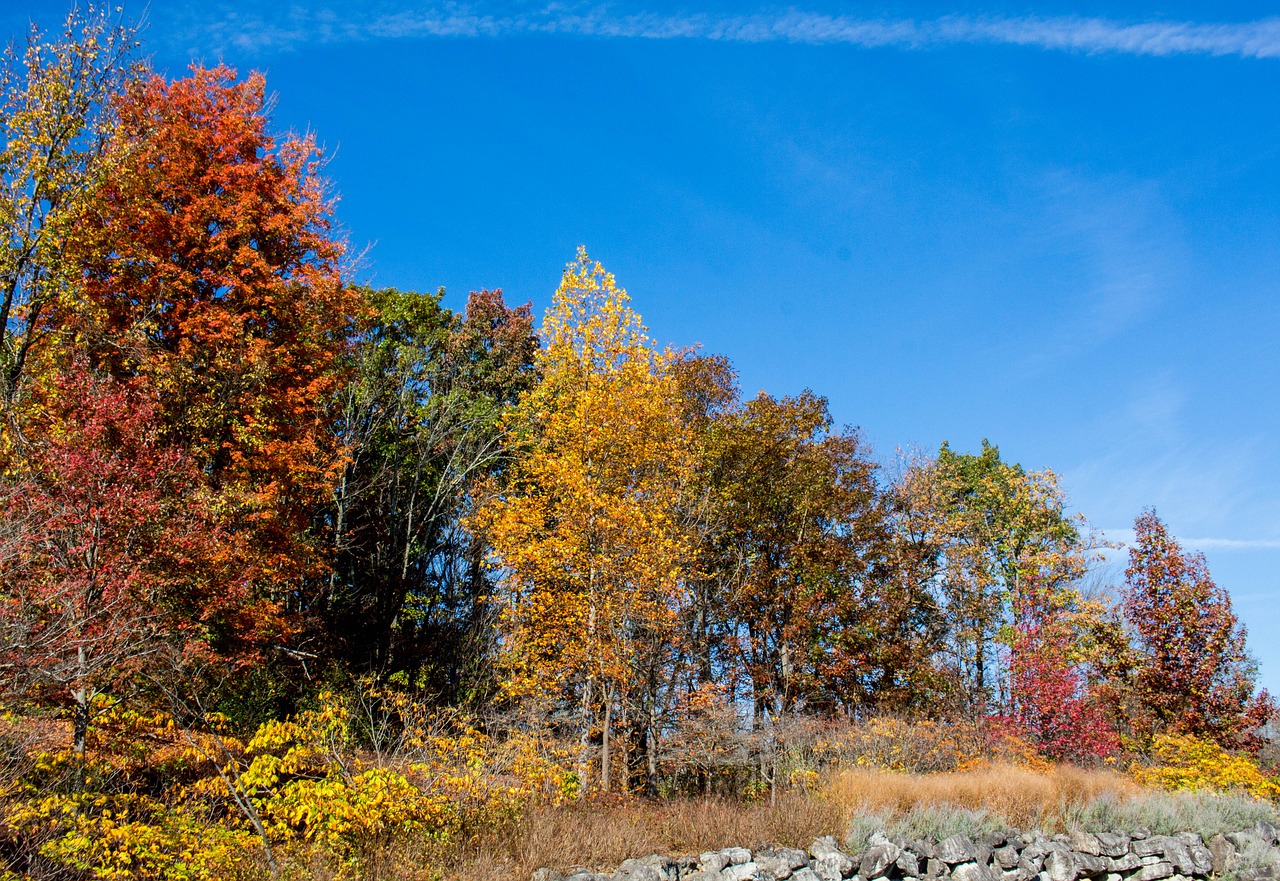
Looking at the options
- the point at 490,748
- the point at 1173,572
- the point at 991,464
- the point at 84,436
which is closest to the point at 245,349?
the point at 84,436

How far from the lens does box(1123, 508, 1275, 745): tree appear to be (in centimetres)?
1384

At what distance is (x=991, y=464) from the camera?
30.8m

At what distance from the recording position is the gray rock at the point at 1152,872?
33.5 feet

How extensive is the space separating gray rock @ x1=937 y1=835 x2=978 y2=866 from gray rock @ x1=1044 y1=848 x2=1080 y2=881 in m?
1.23

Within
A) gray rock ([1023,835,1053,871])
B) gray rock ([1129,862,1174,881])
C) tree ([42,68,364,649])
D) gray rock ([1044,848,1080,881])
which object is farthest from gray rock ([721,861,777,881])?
tree ([42,68,364,649])

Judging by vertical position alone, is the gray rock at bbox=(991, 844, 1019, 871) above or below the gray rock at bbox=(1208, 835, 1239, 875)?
above

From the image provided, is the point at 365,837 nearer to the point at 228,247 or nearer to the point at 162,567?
the point at 162,567

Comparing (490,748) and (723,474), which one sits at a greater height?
(723,474)

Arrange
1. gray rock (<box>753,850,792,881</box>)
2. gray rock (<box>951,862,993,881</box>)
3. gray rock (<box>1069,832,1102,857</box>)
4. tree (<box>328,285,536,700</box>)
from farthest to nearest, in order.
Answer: tree (<box>328,285,536,700</box>) < gray rock (<box>1069,832,1102,857</box>) < gray rock (<box>951,862,993,881</box>) < gray rock (<box>753,850,792,881</box>)

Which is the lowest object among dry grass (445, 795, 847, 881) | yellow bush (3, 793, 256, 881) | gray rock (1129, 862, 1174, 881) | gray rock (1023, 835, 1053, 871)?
gray rock (1129, 862, 1174, 881)

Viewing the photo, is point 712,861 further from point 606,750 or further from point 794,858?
point 606,750

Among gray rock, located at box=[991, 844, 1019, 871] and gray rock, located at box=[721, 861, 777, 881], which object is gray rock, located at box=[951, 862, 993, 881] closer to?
gray rock, located at box=[991, 844, 1019, 871]

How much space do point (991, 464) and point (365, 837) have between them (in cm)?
2834

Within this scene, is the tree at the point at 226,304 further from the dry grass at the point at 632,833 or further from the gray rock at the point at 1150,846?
the gray rock at the point at 1150,846
